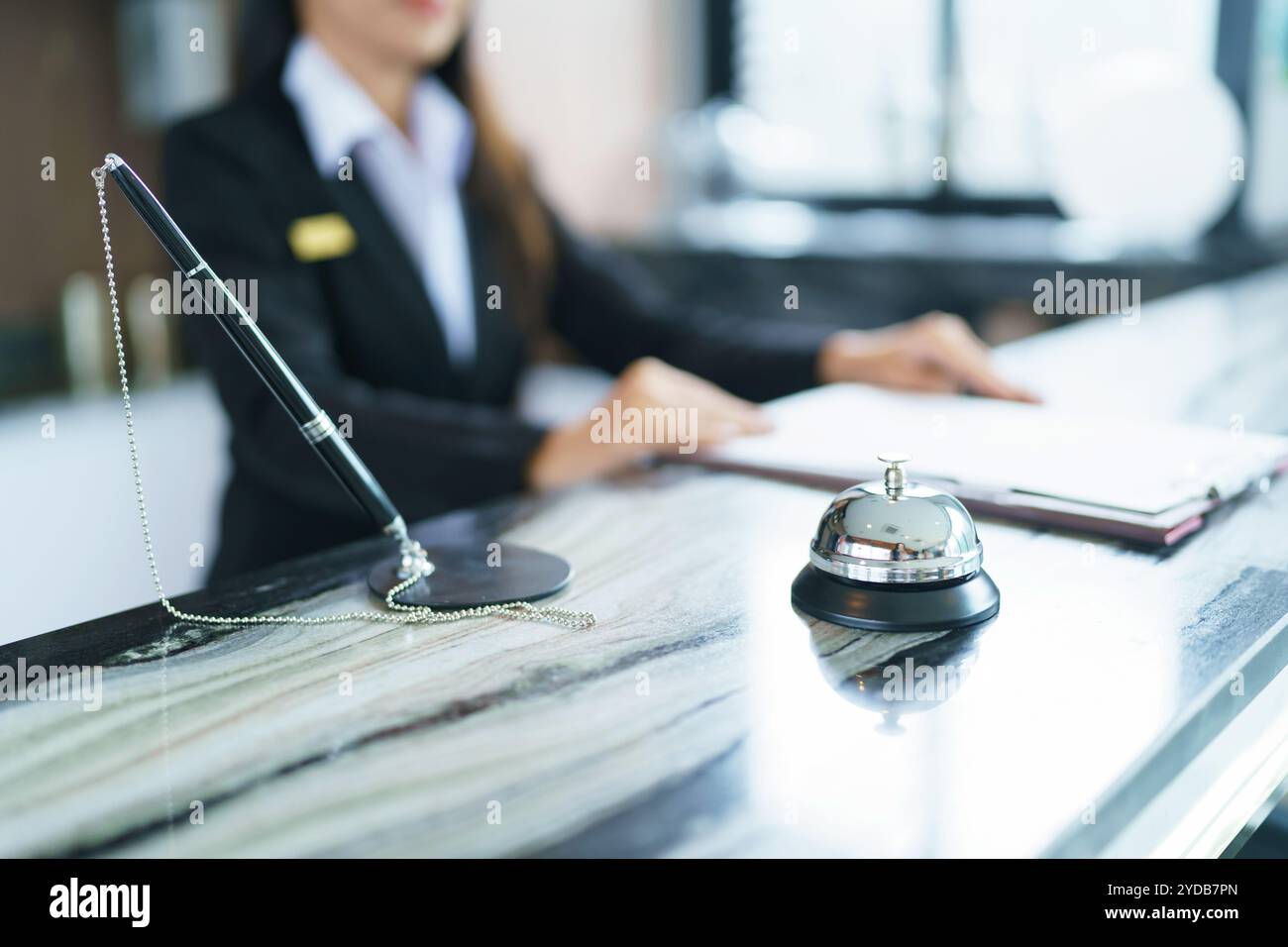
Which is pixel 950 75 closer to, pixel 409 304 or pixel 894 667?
pixel 409 304

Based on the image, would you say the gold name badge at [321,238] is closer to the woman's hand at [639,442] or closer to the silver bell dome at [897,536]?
the woman's hand at [639,442]

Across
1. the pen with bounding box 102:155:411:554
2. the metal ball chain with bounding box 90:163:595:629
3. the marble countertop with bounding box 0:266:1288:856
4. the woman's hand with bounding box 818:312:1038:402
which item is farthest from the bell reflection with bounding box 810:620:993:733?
the woman's hand with bounding box 818:312:1038:402

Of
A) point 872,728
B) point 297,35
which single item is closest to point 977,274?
point 297,35

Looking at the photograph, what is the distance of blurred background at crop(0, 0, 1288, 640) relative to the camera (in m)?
2.40

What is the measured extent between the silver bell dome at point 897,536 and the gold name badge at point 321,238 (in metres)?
0.94

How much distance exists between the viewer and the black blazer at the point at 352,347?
1.20m

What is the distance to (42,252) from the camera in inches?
95.9

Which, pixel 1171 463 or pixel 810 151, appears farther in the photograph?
pixel 810 151

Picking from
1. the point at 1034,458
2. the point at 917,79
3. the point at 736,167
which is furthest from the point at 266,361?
the point at 917,79

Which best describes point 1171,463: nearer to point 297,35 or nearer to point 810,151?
point 297,35

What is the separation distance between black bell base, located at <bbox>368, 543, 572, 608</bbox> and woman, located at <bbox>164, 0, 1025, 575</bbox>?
0.25m

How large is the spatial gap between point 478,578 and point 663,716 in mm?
252

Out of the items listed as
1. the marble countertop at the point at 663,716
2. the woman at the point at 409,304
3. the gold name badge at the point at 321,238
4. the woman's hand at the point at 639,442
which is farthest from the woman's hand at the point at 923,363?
the gold name badge at the point at 321,238
